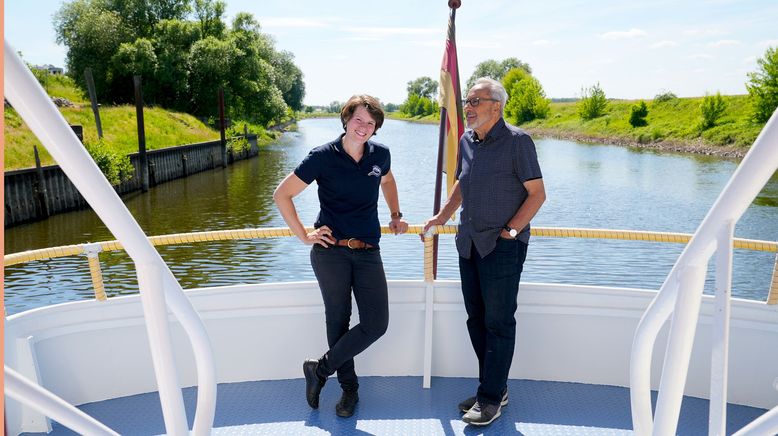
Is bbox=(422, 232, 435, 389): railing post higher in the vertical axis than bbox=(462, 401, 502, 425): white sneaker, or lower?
higher

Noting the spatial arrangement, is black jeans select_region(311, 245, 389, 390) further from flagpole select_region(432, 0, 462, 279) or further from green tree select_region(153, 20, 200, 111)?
green tree select_region(153, 20, 200, 111)

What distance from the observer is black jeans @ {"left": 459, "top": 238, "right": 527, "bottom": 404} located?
2.67 metres

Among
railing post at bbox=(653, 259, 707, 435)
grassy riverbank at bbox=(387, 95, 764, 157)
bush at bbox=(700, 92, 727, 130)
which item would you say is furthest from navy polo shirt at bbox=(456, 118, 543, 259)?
bush at bbox=(700, 92, 727, 130)

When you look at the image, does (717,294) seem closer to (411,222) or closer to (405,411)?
(405,411)

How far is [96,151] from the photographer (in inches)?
801

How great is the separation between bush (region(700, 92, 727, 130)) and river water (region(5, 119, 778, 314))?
11.0 meters

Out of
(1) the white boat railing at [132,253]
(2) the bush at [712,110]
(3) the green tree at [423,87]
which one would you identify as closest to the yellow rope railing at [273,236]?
(1) the white boat railing at [132,253]

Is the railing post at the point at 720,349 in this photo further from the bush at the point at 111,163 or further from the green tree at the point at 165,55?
the green tree at the point at 165,55

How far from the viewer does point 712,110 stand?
44656 mm

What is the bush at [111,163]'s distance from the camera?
2031 centimetres

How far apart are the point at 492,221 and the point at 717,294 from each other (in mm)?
1531

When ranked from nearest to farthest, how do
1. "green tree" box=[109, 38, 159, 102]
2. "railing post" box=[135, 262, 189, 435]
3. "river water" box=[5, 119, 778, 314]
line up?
"railing post" box=[135, 262, 189, 435] < "river water" box=[5, 119, 778, 314] < "green tree" box=[109, 38, 159, 102]

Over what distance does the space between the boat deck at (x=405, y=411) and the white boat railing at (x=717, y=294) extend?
5.35 ft

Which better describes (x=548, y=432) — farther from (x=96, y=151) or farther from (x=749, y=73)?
(x=749, y=73)
